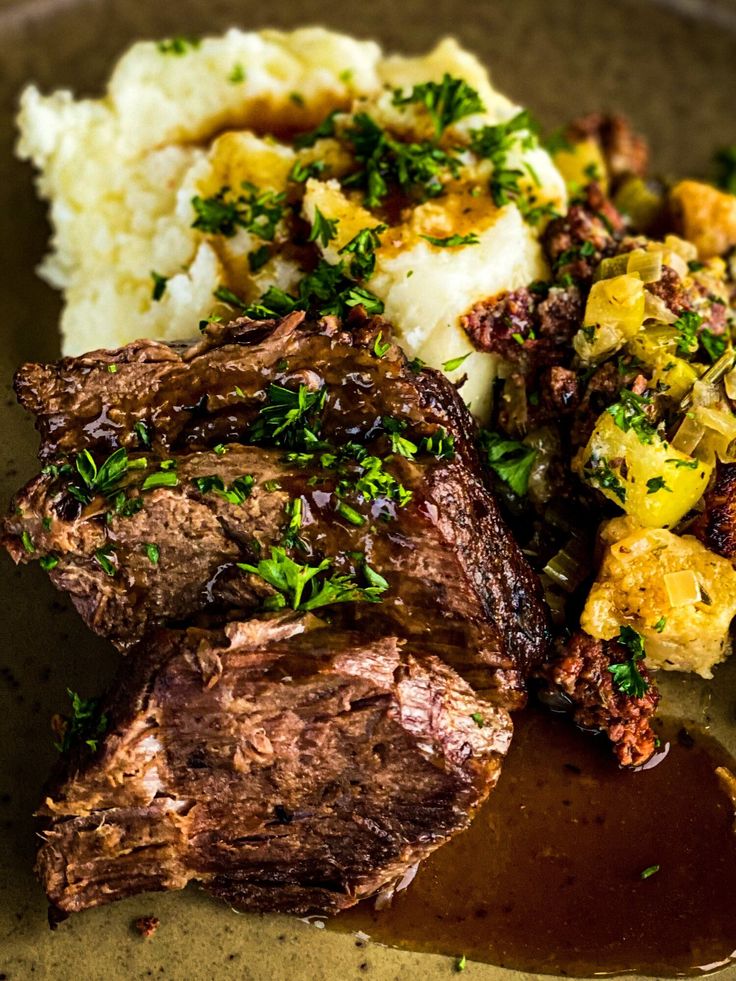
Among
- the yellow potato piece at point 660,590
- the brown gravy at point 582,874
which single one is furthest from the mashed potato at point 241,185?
the brown gravy at point 582,874

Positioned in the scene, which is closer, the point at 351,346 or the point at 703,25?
the point at 351,346

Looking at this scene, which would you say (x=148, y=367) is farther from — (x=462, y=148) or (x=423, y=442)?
(x=462, y=148)

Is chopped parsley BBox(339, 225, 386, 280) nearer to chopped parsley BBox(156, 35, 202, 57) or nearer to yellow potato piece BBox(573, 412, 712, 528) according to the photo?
yellow potato piece BBox(573, 412, 712, 528)

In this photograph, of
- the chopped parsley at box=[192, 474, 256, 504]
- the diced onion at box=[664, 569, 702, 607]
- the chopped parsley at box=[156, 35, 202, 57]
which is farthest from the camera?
the chopped parsley at box=[156, 35, 202, 57]

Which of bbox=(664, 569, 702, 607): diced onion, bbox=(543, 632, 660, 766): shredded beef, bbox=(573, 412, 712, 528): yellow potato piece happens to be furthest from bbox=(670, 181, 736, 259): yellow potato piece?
bbox=(543, 632, 660, 766): shredded beef

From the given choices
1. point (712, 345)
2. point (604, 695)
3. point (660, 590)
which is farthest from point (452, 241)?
point (604, 695)

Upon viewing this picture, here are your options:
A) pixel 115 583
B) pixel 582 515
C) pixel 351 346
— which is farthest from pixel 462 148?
pixel 115 583

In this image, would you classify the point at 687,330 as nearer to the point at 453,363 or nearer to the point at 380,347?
the point at 453,363
